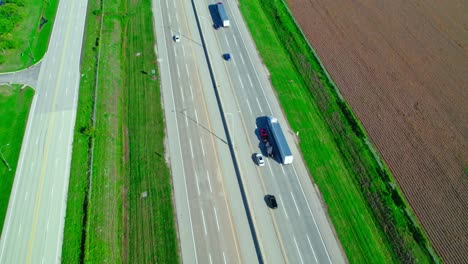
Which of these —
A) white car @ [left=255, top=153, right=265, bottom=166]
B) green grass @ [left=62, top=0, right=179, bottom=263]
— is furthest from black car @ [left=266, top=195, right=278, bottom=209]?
green grass @ [left=62, top=0, right=179, bottom=263]

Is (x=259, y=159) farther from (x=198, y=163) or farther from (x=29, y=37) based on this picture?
→ (x=29, y=37)

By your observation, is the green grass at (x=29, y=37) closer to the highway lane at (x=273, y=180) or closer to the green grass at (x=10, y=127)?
the green grass at (x=10, y=127)

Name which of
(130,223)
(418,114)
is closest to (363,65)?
(418,114)

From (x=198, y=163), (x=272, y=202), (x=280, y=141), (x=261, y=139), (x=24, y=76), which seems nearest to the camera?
(x=272, y=202)

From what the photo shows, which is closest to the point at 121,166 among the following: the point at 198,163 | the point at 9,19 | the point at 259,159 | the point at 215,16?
the point at 198,163

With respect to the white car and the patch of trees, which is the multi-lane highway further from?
the patch of trees

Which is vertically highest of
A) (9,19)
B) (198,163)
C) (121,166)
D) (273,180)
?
(9,19)

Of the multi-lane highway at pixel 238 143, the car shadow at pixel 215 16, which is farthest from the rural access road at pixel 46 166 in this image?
the car shadow at pixel 215 16
